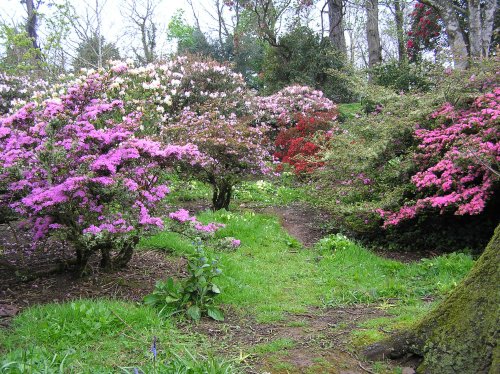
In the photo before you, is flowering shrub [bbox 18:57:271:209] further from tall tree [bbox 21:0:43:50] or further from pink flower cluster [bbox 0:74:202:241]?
tall tree [bbox 21:0:43:50]

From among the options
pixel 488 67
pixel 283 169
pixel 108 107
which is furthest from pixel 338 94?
pixel 108 107

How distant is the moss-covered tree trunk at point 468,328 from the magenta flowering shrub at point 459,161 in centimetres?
333

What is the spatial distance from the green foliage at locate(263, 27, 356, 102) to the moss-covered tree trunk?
15.6 meters

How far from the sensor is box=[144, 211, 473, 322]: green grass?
4.90m

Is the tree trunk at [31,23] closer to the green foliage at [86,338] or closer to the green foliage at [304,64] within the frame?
the green foliage at [304,64]

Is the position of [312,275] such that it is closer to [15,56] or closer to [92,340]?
[92,340]

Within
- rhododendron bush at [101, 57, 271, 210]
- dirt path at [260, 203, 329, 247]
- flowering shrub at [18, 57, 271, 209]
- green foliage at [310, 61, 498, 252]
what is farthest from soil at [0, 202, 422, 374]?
green foliage at [310, 61, 498, 252]

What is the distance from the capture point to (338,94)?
18.7 m

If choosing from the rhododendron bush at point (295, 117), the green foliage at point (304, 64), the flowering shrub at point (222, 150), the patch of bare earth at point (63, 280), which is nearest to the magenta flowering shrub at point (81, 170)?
the patch of bare earth at point (63, 280)

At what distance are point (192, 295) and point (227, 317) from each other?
412 millimetres

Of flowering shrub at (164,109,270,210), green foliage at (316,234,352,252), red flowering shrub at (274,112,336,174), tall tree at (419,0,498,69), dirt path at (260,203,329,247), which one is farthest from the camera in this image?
red flowering shrub at (274,112,336,174)

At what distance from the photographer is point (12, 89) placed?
1206 cm

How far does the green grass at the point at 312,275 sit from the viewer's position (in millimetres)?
4898

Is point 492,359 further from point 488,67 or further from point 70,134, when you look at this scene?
point 488,67
